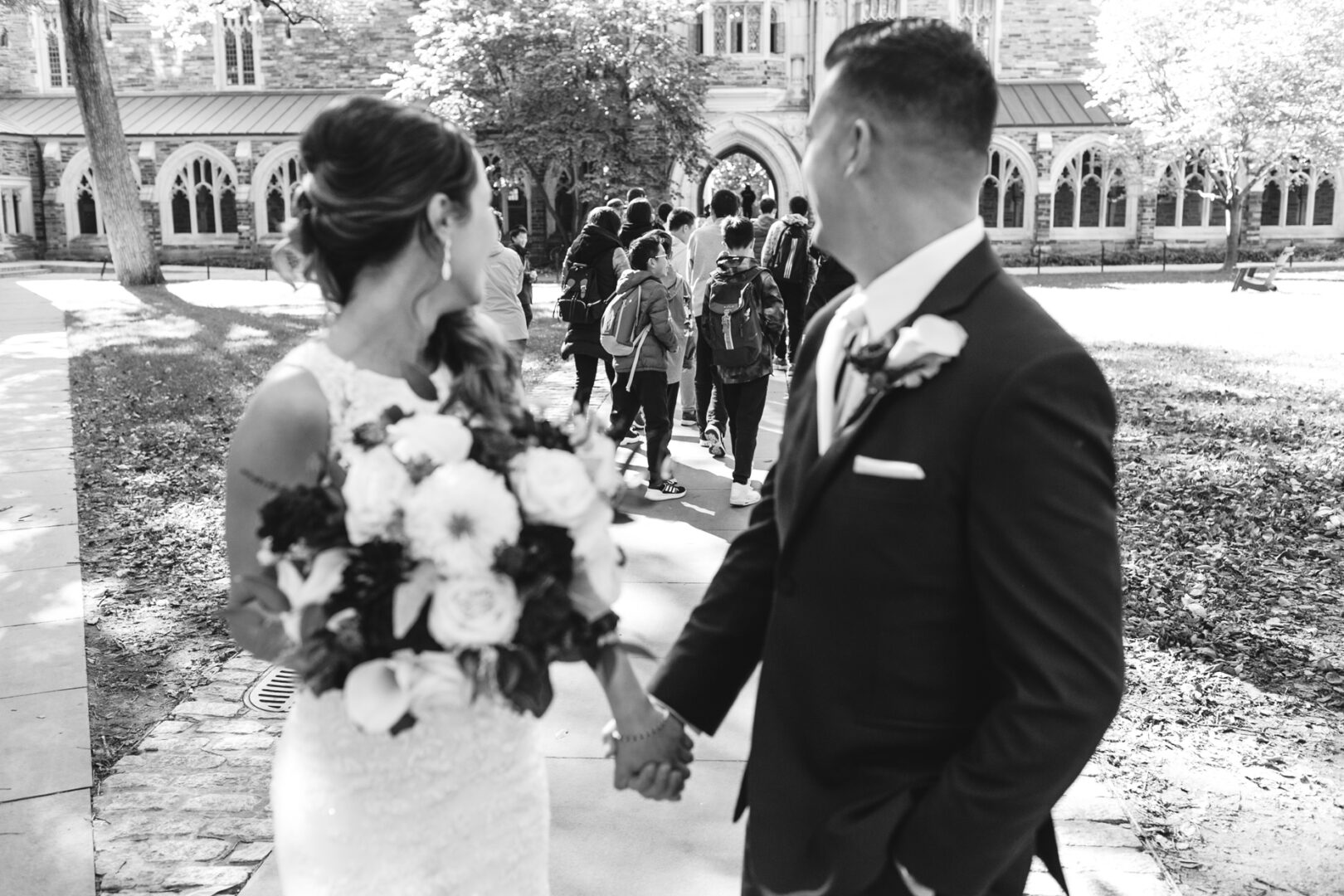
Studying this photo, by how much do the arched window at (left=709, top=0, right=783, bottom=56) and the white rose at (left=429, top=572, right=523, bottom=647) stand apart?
34.2 meters

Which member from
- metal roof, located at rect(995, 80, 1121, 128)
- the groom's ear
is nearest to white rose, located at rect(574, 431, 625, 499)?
the groom's ear

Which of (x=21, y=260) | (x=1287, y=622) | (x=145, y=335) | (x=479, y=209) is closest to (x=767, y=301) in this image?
(x=1287, y=622)

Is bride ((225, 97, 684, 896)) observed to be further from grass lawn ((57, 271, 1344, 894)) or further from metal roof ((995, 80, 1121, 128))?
metal roof ((995, 80, 1121, 128))

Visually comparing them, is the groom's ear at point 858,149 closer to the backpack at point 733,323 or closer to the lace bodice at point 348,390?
the lace bodice at point 348,390

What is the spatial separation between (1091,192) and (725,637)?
122ft

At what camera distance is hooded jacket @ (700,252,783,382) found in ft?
27.1

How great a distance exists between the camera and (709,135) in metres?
34.1

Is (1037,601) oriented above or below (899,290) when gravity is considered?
below

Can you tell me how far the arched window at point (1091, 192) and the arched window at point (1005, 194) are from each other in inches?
39.0

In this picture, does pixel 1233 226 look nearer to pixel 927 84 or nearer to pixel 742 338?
pixel 742 338

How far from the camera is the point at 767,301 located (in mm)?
8734

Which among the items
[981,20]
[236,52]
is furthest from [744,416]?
[236,52]

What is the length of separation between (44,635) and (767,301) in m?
5.03

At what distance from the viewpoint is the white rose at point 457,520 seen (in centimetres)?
182
